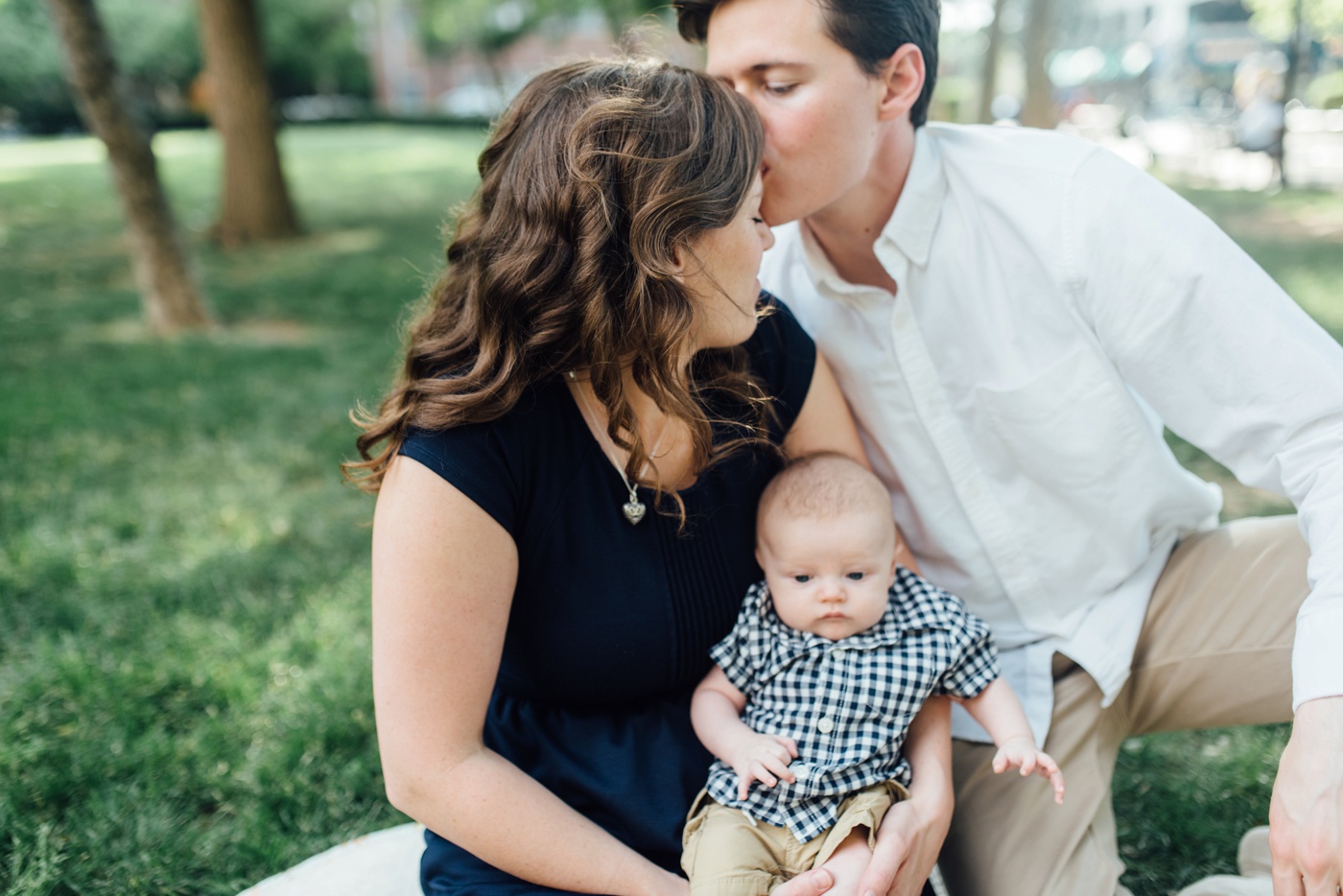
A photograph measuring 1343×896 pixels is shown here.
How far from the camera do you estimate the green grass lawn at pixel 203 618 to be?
2568 millimetres

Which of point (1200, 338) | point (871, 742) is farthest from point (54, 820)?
point (1200, 338)

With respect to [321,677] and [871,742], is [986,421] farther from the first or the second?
[321,677]

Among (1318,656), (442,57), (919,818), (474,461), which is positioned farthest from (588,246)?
(442,57)

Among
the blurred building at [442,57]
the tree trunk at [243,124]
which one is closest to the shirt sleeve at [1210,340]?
the tree trunk at [243,124]

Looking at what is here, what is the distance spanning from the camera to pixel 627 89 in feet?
5.78

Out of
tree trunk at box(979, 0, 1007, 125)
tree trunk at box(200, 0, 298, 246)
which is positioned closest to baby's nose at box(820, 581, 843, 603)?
tree trunk at box(200, 0, 298, 246)

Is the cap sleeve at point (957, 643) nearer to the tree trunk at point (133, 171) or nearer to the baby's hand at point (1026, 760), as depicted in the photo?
the baby's hand at point (1026, 760)

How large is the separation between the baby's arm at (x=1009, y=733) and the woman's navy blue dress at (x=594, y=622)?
0.49 m

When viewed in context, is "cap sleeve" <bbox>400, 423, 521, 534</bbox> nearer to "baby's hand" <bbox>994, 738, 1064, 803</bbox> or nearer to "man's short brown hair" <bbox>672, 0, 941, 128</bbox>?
"baby's hand" <bbox>994, 738, 1064, 803</bbox>

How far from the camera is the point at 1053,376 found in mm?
2158

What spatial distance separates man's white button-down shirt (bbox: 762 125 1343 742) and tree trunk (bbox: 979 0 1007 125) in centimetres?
1711

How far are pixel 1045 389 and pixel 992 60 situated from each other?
728 inches

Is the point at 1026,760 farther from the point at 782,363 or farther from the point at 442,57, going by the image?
the point at 442,57

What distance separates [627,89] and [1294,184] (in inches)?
618
